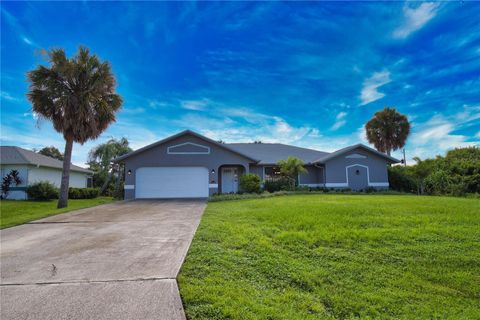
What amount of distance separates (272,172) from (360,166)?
23.1 ft

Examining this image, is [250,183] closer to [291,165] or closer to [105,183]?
[291,165]

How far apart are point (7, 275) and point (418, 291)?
5938mm

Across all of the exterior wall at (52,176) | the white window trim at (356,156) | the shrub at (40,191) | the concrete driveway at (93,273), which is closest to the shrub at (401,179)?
the white window trim at (356,156)

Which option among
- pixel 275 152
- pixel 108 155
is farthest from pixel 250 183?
pixel 108 155

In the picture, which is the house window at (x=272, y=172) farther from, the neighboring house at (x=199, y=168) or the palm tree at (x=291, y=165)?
the palm tree at (x=291, y=165)

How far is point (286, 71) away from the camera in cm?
1327

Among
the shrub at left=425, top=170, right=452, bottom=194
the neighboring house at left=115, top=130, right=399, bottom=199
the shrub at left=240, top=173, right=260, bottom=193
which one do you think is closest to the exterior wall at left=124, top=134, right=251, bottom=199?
the neighboring house at left=115, top=130, right=399, bottom=199

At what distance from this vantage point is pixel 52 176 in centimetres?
1956

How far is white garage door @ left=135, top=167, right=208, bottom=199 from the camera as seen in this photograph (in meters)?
16.2

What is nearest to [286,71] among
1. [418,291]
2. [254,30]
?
[254,30]

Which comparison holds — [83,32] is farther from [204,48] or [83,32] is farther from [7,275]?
[7,275]

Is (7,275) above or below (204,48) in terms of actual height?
below

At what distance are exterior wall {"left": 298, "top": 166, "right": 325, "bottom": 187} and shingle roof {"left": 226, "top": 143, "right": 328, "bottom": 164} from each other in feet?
2.84

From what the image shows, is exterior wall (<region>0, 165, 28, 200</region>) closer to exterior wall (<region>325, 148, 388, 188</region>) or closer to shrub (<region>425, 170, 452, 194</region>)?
exterior wall (<region>325, 148, 388, 188</region>)
